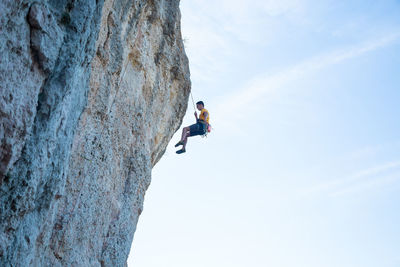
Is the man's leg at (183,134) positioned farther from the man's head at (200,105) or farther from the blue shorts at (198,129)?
the man's head at (200,105)

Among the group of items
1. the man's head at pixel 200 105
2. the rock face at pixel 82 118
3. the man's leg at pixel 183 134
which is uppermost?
the man's head at pixel 200 105

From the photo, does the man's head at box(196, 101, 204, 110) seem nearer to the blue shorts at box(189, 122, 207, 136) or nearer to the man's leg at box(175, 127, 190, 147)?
the blue shorts at box(189, 122, 207, 136)

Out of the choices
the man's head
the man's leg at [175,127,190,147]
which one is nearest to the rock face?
the man's leg at [175,127,190,147]

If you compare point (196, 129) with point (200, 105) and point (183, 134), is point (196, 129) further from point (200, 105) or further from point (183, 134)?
point (200, 105)

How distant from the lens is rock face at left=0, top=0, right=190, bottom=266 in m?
4.91

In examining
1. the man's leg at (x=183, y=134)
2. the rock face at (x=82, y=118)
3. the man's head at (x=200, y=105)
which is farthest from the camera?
the man's head at (x=200, y=105)

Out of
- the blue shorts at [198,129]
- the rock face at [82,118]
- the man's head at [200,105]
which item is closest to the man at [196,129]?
the blue shorts at [198,129]

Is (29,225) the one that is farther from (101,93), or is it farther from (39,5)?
(101,93)

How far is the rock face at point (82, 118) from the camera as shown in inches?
193

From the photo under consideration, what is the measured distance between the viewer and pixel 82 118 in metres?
8.47

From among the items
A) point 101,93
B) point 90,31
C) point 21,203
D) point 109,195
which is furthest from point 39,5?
point 109,195

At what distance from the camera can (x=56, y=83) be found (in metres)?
5.52

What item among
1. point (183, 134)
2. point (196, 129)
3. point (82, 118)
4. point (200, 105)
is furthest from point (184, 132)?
point (82, 118)

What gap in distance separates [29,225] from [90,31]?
2546 millimetres
